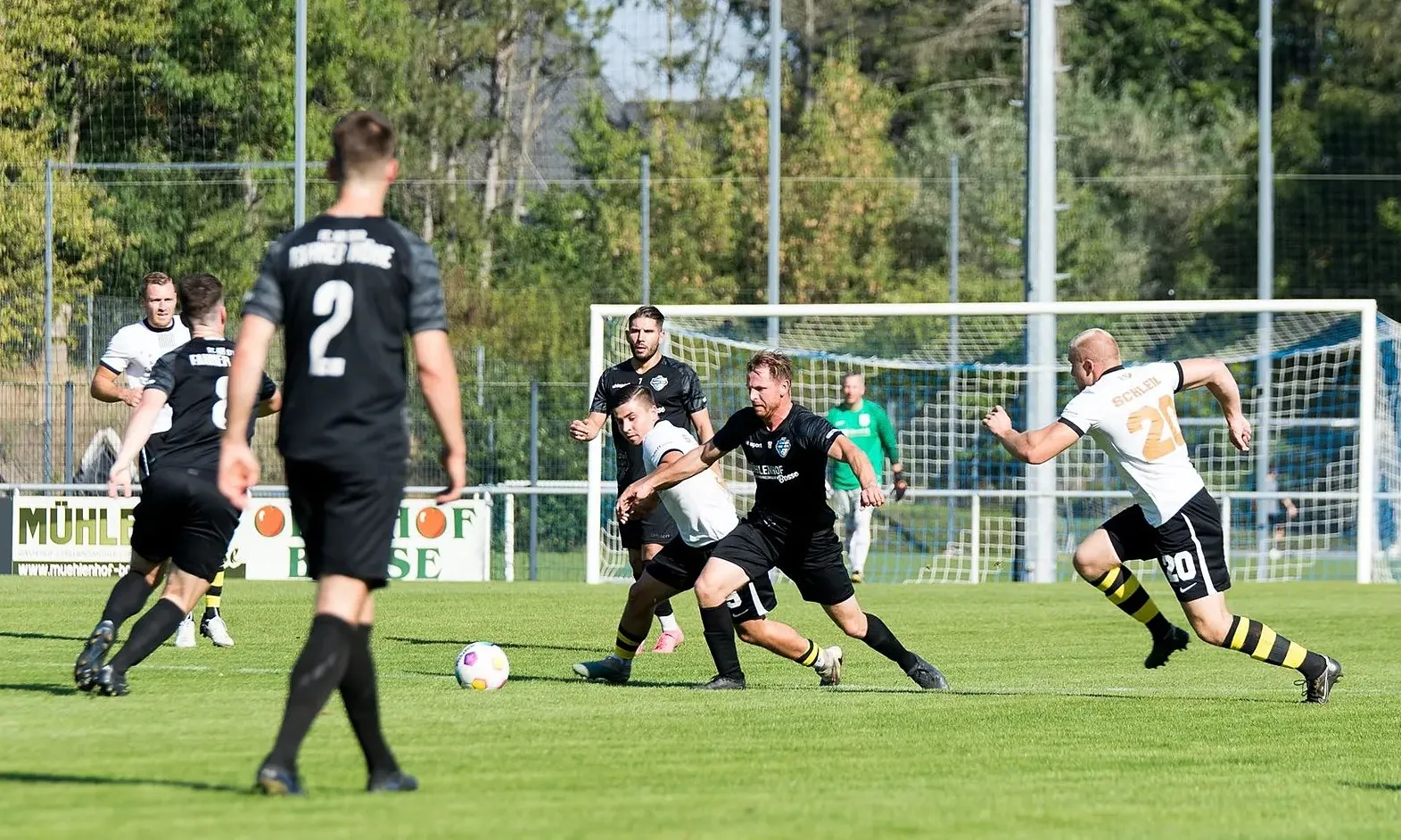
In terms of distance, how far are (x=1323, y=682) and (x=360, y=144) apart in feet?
19.3

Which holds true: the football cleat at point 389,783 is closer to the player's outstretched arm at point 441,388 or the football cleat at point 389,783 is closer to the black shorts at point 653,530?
the player's outstretched arm at point 441,388

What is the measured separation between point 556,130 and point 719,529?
2804 cm

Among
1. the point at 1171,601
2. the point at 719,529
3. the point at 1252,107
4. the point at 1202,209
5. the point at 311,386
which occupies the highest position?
the point at 1252,107

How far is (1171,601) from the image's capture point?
59.3 feet

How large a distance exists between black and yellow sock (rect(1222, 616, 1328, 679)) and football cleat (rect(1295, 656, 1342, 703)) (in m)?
0.02

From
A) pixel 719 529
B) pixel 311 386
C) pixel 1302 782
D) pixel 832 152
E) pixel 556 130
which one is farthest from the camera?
pixel 556 130

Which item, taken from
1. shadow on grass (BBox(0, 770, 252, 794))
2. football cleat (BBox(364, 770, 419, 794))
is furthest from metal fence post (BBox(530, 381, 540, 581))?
football cleat (BBox(364, 770, 419, 794))

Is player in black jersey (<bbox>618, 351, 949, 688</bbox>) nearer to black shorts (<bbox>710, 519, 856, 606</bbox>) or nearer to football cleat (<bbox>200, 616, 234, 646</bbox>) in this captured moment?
black shorts (<bbox>710, 519, 856, 606</bbox>)

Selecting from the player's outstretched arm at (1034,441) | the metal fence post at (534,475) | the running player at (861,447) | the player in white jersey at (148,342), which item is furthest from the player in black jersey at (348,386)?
the metal fence post at (534,475)

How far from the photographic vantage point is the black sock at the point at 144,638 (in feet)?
28.3

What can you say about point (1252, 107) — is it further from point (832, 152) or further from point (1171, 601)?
point (1171, 601)

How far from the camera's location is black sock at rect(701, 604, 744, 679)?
9766 millimetres

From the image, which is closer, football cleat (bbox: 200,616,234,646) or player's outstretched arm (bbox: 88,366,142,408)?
player's outstretched arm (bbox: 88,366,142,408)


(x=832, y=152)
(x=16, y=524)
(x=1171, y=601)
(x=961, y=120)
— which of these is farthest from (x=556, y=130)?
(x=1171, y=601)
